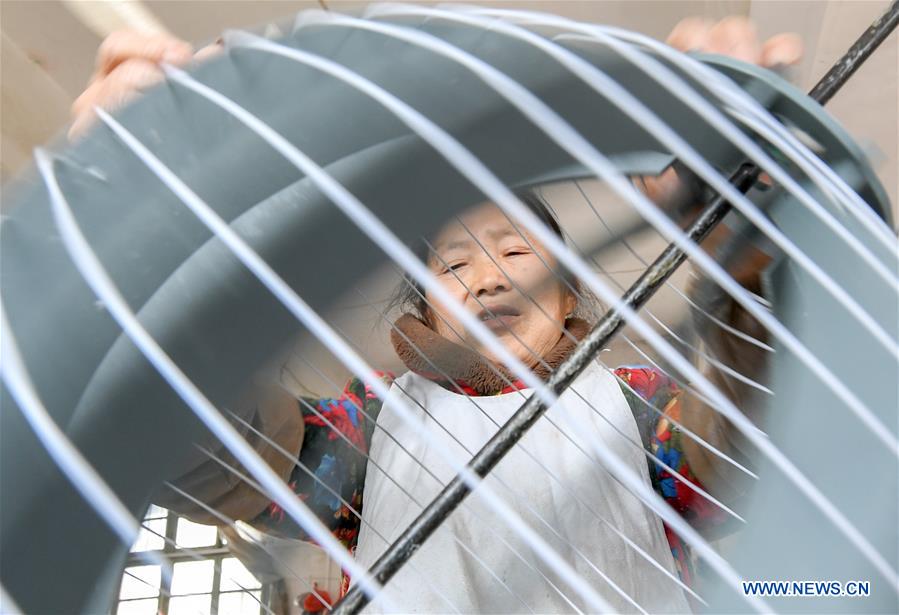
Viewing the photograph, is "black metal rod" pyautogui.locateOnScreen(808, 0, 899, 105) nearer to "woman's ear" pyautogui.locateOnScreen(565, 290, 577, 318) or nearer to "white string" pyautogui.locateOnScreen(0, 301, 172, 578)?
"white string" pyautogui.locateOnScreen(0, 301, 172, 578)

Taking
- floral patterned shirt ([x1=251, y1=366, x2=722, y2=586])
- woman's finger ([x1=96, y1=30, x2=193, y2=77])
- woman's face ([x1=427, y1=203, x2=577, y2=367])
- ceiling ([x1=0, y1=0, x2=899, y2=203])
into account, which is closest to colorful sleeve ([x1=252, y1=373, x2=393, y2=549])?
floral patterned shirt ([x1=251, y1=366, x2=722, y2=586])

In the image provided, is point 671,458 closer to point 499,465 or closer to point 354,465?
point 499,465

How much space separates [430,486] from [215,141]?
597 millimetres

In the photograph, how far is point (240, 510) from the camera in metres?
0.68

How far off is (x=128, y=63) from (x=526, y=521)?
49cm

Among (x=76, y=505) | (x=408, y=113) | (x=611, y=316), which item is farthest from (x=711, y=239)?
(x=76, y=505)

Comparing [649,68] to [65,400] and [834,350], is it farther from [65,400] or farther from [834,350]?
[65,400]

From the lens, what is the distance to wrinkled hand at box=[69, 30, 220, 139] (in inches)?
13.5

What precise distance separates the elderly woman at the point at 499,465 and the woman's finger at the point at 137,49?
0.28 m

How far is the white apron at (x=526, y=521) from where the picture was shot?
721 millimetres

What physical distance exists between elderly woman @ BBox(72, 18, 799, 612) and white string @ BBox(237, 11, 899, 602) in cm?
32

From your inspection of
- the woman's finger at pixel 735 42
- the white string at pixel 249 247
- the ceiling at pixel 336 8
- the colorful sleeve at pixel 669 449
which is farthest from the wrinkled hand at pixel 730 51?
the ceiling at pixel 336 8

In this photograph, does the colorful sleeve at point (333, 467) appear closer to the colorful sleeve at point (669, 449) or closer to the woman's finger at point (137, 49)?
the colorful sleeve at point (669, 449)

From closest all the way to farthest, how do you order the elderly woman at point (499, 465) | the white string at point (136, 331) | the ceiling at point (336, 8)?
the white string at point (136, 331) < the elderly woman at point (499, 465) < the ceiling at point (336, 8)
